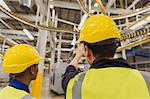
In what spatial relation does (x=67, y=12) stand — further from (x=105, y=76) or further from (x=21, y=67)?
(x=105, y=76)

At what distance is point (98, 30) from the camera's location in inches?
31.9

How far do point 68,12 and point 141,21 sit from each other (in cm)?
428

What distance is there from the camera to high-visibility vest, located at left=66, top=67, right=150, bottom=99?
2.17ft

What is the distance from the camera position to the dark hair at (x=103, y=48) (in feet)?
2.55

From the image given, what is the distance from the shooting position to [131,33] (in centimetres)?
423

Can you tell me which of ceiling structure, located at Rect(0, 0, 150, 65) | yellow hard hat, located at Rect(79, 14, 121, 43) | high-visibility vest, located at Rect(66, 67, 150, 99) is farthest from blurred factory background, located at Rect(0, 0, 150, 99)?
high-visibility vest, located at Rect(66, 67, 150, 99)

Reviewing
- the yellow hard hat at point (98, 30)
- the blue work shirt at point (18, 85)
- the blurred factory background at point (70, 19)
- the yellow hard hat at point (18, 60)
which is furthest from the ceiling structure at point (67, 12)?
the yellow hard hat at point (98, 30)

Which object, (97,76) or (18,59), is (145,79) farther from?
(18,59)

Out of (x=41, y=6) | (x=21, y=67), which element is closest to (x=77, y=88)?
(x=21, y=67)

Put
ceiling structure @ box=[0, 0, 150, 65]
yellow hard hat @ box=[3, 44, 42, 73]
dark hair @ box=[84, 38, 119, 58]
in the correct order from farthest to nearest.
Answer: ceiling structure @ box=[0, 0, 150, 65] → yellow hard hat @ box=[3, 44, 42, 73] → dark hair @ box=[84, 38, 119, 58]

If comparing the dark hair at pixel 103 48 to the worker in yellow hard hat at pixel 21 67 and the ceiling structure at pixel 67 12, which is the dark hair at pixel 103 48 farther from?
the ceiling structure at pixel 67 12

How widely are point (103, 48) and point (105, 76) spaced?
0.50ft

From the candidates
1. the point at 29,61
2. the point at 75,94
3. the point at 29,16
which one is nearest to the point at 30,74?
the point at 29,61

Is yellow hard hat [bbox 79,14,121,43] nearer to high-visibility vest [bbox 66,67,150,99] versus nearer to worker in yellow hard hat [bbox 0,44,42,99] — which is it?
high-visibility vest [bbox 66,67,150,99]
